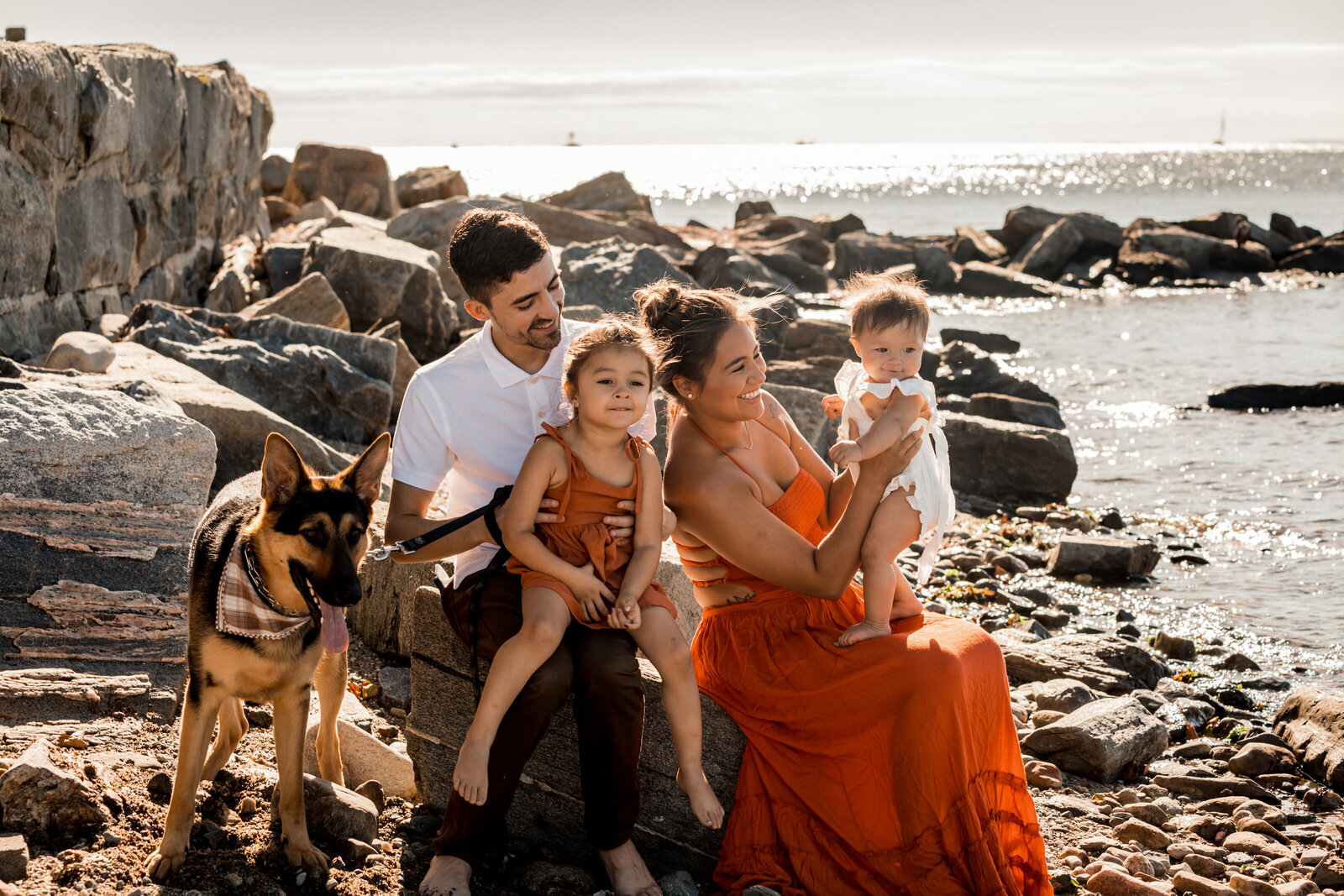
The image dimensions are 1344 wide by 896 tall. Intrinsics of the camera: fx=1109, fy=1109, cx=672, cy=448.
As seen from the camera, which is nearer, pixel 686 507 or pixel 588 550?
pixel 588 550

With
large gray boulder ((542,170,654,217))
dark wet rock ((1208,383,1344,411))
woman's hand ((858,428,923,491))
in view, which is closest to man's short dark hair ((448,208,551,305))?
woman's hand ((858,428,923,491))

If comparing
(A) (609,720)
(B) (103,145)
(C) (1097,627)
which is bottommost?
(C) (1097,627)

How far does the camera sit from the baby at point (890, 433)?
3826mm

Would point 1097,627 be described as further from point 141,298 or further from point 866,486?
point 141,298

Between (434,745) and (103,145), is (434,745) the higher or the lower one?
the lower one

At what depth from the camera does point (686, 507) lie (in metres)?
3.93

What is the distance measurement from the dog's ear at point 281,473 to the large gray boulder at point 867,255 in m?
25.4

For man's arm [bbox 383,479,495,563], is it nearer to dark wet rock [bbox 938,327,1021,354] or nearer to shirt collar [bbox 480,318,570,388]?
shirt collar [bbox 480,318,570,388]

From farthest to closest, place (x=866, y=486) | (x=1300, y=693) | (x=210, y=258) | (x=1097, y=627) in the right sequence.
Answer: (x=210, y=258) < (x=1097, y=627) < (x=1300, y=693) < (x=866, y=486)

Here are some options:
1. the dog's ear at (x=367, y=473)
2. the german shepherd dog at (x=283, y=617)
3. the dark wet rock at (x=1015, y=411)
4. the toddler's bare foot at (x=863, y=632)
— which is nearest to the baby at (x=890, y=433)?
the toddler's bare foot at (x=863, y=632)

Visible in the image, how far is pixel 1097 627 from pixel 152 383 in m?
6.42

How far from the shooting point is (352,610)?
568 centimetres

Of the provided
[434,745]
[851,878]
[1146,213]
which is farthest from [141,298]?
[1146,213]

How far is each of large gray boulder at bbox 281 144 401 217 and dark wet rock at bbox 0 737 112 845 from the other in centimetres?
1796
